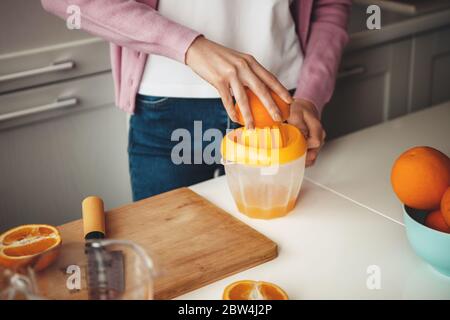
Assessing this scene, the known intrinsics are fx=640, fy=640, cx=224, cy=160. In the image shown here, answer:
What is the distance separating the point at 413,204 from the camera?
2.96 feet

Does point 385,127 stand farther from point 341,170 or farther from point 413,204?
point 413,204

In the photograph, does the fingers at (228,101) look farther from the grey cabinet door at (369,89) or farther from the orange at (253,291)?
the grey cabinet door at (369,89)

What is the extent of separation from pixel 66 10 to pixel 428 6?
135cm

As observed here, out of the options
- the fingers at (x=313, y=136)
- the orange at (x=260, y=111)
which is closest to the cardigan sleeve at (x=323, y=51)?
the fingers at (x=313, y=136)

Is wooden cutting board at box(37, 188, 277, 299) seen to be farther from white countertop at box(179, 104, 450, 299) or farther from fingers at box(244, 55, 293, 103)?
fingers at box(244, 55, 293, 103)

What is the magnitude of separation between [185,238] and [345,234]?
0.25 metres

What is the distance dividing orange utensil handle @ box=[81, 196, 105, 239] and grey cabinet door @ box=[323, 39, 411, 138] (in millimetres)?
1111

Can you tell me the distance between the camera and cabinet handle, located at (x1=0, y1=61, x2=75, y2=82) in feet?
5.24

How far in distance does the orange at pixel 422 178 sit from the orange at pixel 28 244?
0.48 m

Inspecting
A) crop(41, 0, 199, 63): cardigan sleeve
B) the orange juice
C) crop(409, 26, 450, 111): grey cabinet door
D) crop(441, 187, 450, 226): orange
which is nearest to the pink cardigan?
crop(41, 0, 199, 63): cardigan sleeve

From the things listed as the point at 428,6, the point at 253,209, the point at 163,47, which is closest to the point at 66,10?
the point at 163,47

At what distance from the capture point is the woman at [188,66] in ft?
3.76

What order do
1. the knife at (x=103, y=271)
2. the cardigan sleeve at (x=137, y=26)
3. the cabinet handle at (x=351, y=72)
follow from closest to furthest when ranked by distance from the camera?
Result: 1. the knife at (x=103, y=271)
2. the cardigan sleeve at (x=137, y=26)
3. the cabinet handle at (x=351, y=72)

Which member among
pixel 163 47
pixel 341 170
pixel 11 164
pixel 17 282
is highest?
A: pixel 163 47
